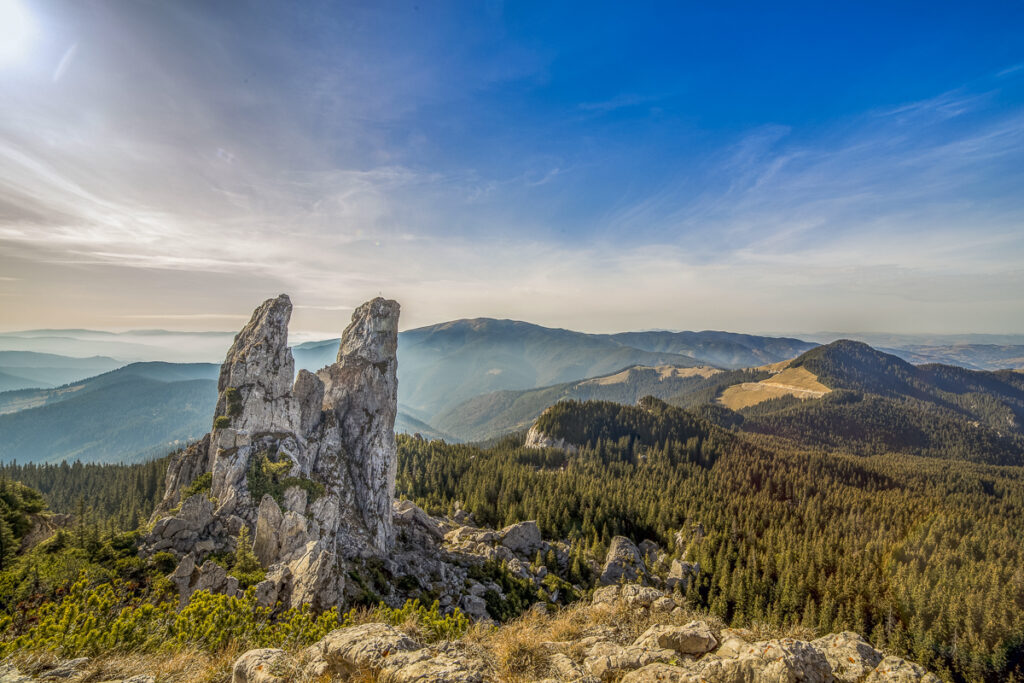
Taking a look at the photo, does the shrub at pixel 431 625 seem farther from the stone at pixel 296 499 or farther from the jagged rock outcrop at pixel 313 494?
the stone at pixel 296 499

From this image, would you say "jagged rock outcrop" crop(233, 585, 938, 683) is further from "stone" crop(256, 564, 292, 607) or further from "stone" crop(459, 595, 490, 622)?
"stone" crop(459, 595, 490, 622)

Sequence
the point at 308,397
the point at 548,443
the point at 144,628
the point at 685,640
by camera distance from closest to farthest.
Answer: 1. the point at 144,628
2. the point at 685,640
3. the point at 308,397
4. the point at 548,443

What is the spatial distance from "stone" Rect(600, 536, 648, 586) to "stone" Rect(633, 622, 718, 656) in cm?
5917

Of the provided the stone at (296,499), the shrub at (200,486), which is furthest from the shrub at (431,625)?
the shrub at (200,486)

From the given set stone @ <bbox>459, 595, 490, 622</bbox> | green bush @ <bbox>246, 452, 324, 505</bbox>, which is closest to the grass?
green bush @ <bbox>246, 452, 324, 505</bbox>

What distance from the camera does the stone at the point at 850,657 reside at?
12602mm

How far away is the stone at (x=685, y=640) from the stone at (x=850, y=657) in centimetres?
381

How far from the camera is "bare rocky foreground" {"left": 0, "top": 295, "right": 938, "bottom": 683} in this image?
11930 mm

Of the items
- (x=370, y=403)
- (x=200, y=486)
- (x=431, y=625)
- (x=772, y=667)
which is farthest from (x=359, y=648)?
(x=370, y=403)

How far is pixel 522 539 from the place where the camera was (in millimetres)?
73062

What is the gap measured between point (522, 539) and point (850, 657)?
215 ft

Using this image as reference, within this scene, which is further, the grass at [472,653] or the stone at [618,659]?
the stone at [618,659]

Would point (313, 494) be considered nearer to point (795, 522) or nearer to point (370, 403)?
point (370, 403)

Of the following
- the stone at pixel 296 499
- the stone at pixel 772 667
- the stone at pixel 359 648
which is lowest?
the stone at pixel 296 499
